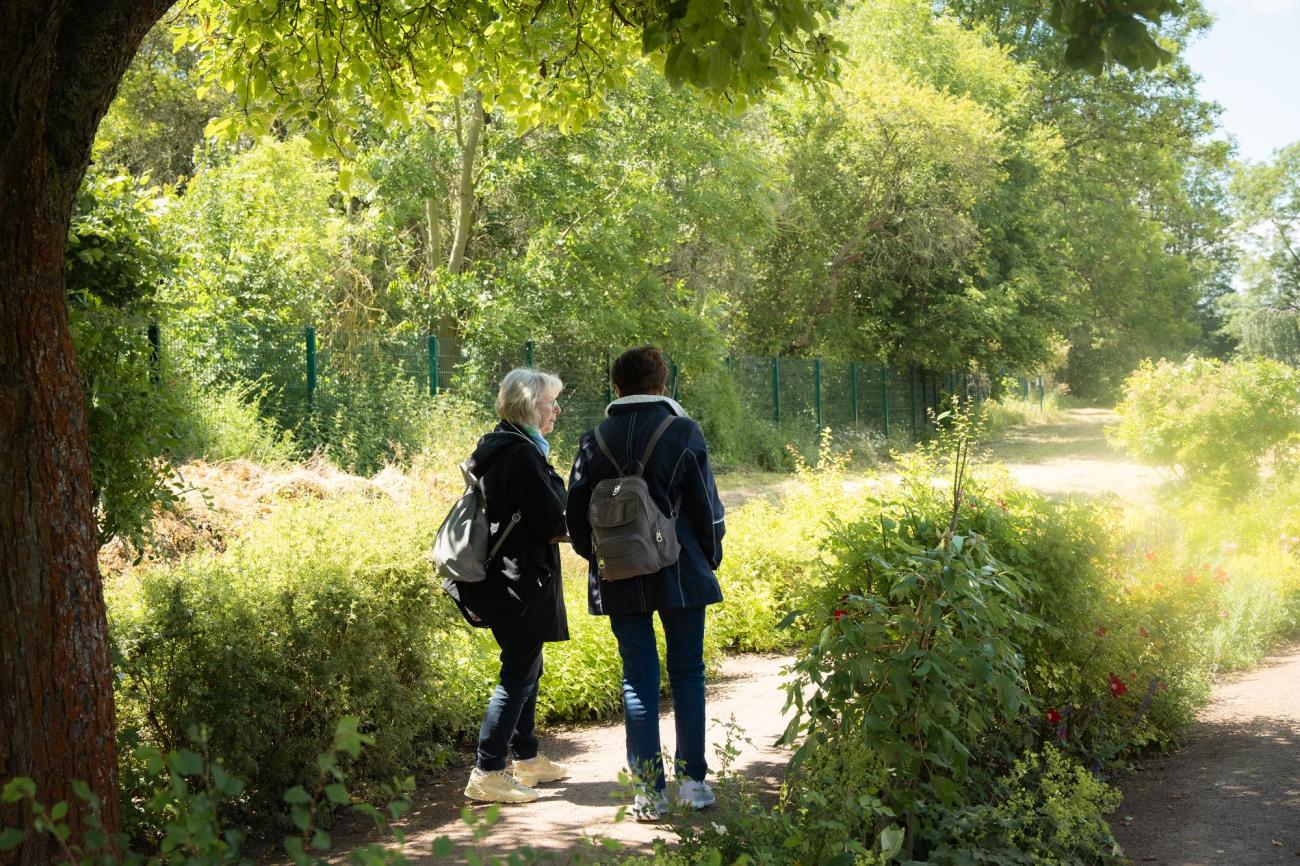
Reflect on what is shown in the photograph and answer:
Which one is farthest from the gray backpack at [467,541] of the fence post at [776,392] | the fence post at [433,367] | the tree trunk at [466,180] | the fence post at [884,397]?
the fence post at [884,397]

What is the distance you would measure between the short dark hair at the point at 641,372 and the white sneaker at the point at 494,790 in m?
1.71

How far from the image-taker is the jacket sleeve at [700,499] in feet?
16.4

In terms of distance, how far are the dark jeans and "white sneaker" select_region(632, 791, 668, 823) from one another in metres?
0.65

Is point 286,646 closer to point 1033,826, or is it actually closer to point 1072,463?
point 1033,826

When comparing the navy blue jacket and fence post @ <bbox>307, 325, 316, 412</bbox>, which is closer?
the navy blue jacket

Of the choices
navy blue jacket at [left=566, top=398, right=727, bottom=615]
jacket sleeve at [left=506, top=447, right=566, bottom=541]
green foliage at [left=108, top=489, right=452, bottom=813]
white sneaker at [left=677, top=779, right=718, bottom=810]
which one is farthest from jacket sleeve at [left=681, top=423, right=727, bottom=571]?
green foliage at [left=108, top=489, right=452, bottom=813]

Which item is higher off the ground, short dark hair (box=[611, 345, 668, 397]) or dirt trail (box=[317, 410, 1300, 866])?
short dark hair (box=[611, 345, 668, 397])

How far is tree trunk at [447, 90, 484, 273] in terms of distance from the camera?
66.7 feet

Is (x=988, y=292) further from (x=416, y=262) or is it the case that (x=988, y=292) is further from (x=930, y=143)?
(x=416, y=262)

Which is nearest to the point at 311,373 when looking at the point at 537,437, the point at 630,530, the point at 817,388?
the point at 537,437

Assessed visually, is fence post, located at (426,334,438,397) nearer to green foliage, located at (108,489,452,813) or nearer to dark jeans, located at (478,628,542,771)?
green foliage, located at (108,489,452,813)

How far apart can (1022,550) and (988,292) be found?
90.4 ft

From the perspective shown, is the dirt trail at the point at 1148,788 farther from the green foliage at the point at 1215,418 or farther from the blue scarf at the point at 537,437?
the green foliage at the point at 1215,418

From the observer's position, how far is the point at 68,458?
12.4 feet
